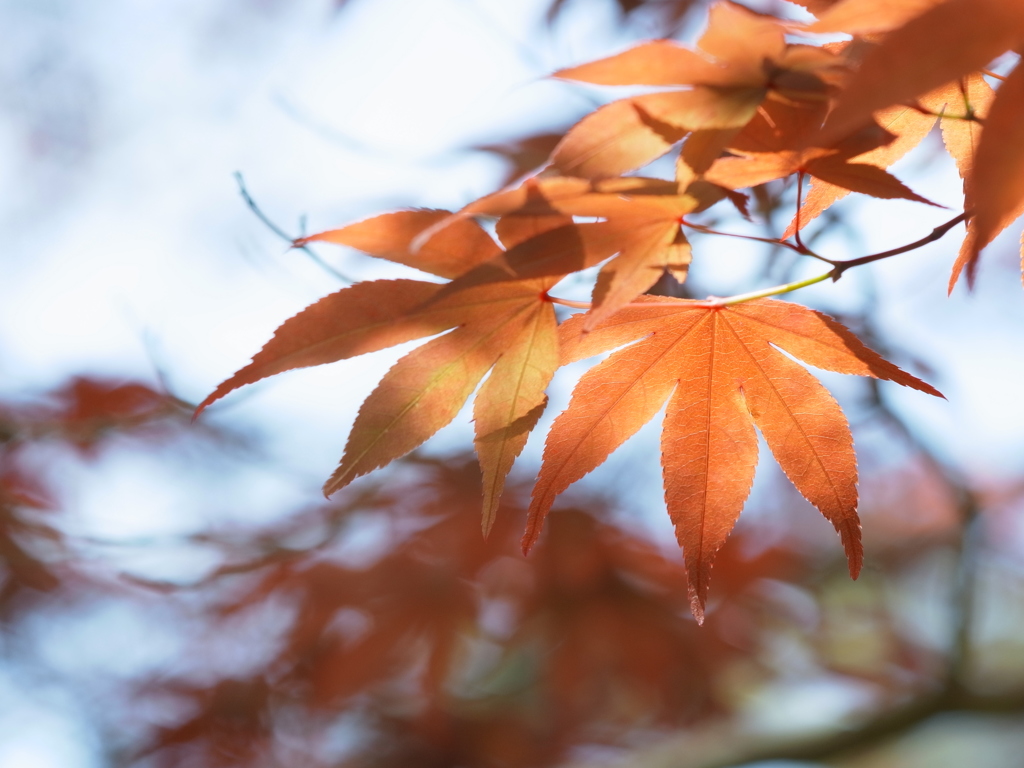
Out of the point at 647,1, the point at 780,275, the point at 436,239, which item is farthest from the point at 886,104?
the point at 647,1

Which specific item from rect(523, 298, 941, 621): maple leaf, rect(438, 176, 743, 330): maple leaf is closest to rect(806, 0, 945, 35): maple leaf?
rect(438, 176, 743, 330): maple leaf

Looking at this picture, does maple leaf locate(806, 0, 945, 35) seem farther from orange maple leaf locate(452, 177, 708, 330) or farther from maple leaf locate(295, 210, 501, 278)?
maple leaf locate(295, 210, 501, 278)

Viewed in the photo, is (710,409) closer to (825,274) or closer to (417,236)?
(825,274)

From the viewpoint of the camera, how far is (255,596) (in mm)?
1887

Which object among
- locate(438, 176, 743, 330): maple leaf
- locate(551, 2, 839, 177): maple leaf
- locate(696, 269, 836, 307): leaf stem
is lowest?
locate(696, 269, 836, 307): leaf stem

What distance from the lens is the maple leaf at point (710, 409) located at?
0.57m

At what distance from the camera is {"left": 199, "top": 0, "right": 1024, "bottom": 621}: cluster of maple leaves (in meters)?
0.39

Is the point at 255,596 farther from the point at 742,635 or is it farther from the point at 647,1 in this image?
the point at 647,1

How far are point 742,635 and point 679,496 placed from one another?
172cm

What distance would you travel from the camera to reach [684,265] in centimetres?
49

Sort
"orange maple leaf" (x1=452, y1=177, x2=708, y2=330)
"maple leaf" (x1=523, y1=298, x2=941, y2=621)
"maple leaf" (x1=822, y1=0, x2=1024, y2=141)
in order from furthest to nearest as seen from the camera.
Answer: "maple leaf" (x1=523, y1=298, x2=941, y2=621) < "orange maple leaf" (x1=452, y1=177, x2=708, y2=330) < "maple leaf" (x1=822, y1=0, x2=1024, y2=141)

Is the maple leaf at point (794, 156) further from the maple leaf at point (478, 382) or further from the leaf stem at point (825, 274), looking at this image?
the maple leaf at point (478, 382)

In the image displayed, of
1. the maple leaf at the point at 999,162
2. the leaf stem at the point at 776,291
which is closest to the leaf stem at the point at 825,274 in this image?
the leaf stem at the point at 776,291

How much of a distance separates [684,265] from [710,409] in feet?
0.54
